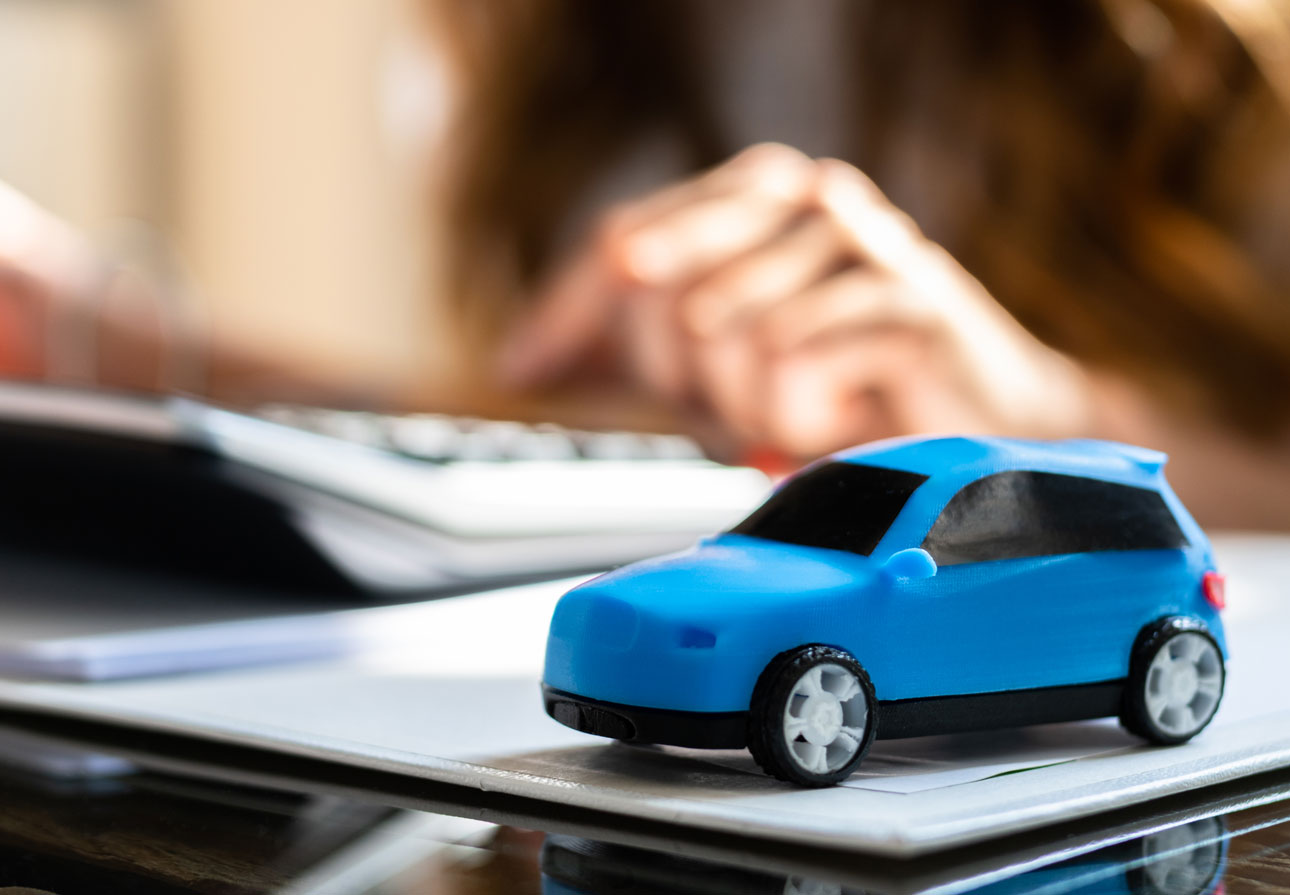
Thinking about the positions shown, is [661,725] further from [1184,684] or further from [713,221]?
[713,221]

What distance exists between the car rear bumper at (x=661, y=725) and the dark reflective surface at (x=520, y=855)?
39 mm

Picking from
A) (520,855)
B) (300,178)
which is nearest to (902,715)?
(520,855)

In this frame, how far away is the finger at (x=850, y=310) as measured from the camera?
4.47 feet

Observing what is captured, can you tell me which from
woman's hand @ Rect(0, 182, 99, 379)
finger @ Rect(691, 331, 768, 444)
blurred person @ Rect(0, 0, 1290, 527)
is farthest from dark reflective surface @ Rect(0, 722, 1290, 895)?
woman's hand @ Rect(0, 182, 99, 379)

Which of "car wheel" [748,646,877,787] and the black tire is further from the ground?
"car wheel" [748,646,877,787]

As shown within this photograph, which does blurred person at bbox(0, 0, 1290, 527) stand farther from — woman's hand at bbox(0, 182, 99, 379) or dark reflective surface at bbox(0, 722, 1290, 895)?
dark reflective surface at bbox(0, 722, 1290, 895)

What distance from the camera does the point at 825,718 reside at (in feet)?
1.57

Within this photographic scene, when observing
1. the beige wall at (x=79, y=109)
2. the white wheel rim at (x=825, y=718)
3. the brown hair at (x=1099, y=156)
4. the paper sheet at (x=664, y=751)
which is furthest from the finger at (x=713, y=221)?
the beige wall at (x=79, y=109)

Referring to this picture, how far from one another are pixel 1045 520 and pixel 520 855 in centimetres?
25

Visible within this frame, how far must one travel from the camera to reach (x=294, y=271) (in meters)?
2.58

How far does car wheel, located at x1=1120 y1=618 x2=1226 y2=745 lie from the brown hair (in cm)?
101

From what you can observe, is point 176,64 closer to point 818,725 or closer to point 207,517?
point 207,517

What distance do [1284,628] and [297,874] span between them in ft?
2.11

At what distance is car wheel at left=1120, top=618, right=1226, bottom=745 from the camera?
1.79ft
